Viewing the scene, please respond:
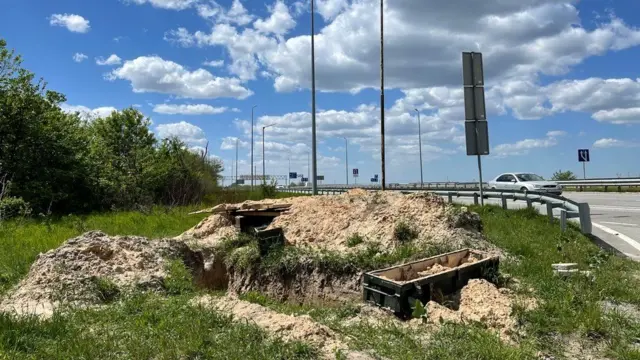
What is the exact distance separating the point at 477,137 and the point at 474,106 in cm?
88

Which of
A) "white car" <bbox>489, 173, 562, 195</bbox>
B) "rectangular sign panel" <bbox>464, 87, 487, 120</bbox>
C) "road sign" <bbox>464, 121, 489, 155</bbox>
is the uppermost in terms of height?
"rectangular sign panel" <bbox>464, 87, 487, 120</bbox>

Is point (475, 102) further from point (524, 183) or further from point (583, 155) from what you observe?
point (583, 155)

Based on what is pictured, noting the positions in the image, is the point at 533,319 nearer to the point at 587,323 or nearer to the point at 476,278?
the point at 587,323

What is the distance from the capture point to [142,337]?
16.2 feet

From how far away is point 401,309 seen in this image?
6.12 meters

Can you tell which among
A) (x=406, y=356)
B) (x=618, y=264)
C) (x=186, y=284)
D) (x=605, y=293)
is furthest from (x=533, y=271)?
(x=186, y=284)

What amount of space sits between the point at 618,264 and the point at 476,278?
10.8ft

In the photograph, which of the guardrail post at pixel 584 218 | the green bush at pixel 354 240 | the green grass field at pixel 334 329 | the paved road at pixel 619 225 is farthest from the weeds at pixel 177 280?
the guardrail post at pixel 584 218

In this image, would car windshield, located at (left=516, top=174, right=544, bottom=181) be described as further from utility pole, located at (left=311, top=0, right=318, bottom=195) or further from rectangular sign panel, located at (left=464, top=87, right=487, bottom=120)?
rectangular sign panel, located at (left=464, top=87, right=487, bottom=120)

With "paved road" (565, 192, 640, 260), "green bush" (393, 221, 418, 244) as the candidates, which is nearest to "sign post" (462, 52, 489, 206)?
"paved road" (565, 192, 640, 260)

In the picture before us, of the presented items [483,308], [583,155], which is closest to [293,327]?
[483,308]

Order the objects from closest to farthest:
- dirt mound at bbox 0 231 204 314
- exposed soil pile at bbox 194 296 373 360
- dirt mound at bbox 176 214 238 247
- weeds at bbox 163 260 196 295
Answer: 1. exposed soil pile at bbox 194 296 373 360
2. dirt mound at bbox 0 231 204 314
3. weeds at bbox 163 260 196 295
4. dirt mound at bbox 176 214 238 247

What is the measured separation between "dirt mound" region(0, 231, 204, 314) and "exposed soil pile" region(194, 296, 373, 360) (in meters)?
1.94

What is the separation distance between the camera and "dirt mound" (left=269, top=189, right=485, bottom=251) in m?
9.52
